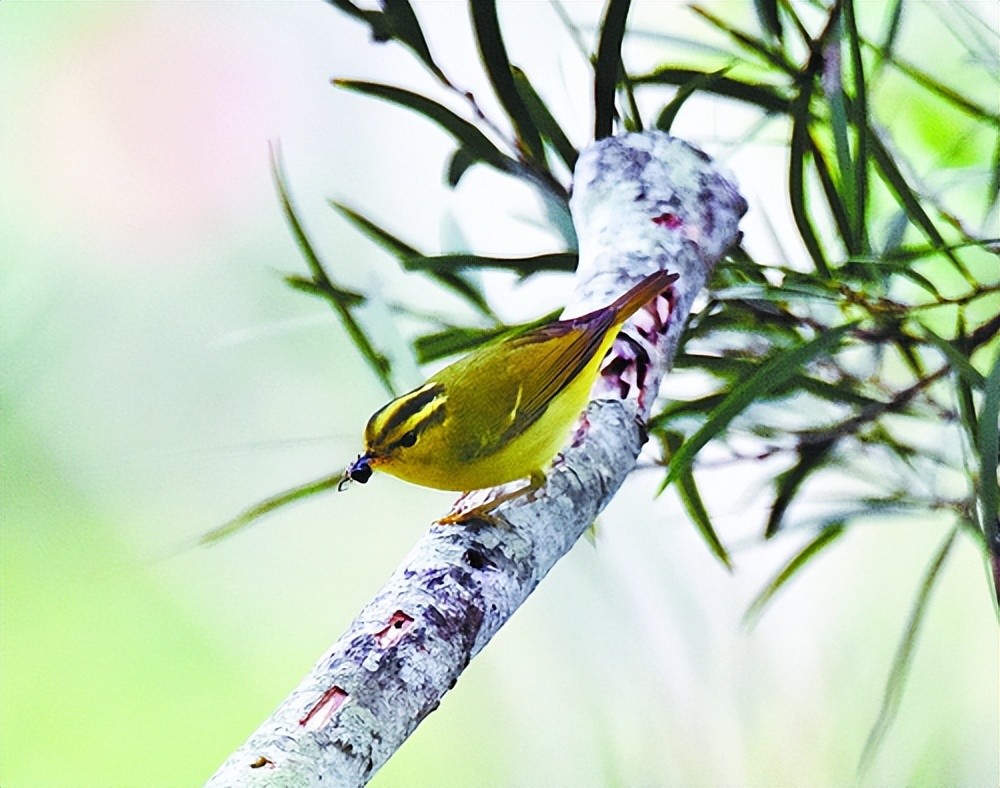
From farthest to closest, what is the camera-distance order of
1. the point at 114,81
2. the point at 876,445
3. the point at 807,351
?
the point at 114,81, the point at 876,445, the point at 807,351

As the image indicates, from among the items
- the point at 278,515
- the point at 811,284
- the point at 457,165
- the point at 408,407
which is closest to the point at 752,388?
the point at 811,284

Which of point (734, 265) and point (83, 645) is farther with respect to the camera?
point (83, 645)

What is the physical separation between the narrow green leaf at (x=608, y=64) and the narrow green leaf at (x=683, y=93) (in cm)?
3

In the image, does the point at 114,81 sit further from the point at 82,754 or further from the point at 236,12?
the point at 82,754

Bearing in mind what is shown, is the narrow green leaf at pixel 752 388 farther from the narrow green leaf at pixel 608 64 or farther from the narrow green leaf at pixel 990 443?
the narrow green leaf at pixel 608 64

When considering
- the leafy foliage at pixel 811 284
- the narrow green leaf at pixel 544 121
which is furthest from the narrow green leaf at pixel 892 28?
the narrow green leaf at pixel 544 121

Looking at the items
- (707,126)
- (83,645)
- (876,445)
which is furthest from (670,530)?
(83,645)

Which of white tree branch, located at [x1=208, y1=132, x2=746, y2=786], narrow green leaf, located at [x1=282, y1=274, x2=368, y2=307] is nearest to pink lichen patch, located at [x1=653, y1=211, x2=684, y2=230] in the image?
white tree branch, located at [x1=208, y1=132, x2=746, y2=786]

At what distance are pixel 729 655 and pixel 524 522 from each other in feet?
1.83

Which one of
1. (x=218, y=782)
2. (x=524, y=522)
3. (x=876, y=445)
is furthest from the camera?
(x=876, y=445)

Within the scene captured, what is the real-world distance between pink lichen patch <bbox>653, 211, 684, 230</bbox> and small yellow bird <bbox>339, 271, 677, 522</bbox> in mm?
49

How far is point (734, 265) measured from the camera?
2.21ft

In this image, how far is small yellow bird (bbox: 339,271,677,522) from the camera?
1.81 ft

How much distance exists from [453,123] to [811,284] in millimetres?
254
